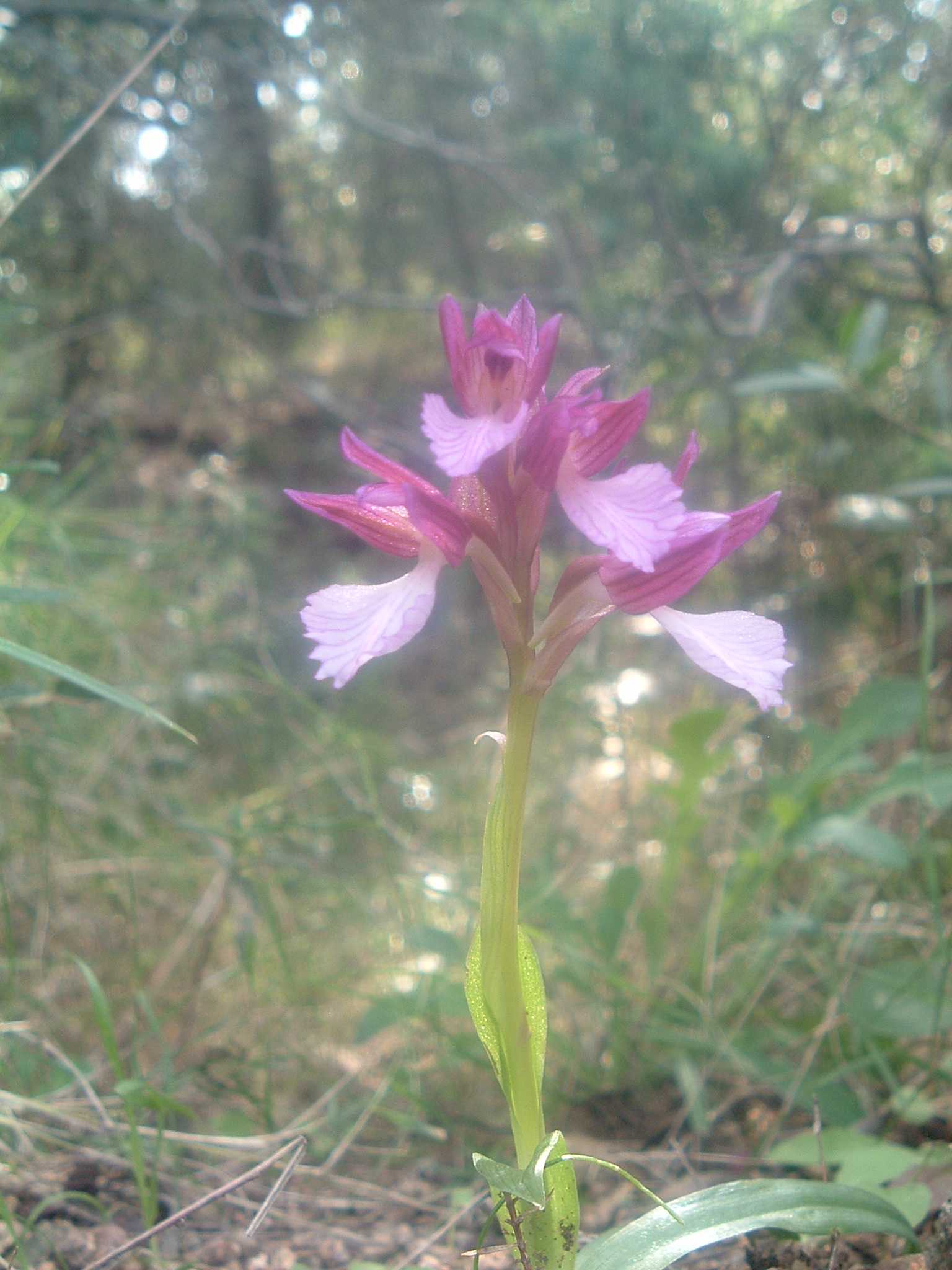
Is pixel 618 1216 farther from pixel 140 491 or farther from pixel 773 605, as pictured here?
pixel 140 491

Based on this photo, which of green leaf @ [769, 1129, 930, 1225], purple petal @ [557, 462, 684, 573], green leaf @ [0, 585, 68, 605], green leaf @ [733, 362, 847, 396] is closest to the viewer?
purple petal @ [557, 462, 684, 573]

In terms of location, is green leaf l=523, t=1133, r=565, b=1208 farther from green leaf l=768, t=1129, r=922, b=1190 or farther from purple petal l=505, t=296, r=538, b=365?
purple petal l=505, t=296, r=538, b=365

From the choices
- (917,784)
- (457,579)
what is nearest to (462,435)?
(917,784)

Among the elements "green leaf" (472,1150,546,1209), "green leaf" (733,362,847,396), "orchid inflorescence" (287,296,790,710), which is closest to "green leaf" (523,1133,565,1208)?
"green leaf" (472,1150,546,1209)

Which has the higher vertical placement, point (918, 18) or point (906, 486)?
point (918, 18)

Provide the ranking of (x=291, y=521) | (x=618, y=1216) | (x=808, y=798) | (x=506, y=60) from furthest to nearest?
(x=291, y=521) → (x=506, y=60) → (x=808, y=798) → (x=618, y=1216)

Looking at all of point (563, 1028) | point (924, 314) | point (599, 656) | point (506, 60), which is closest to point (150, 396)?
point (506, 60)
